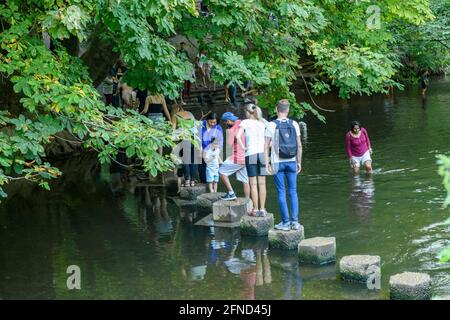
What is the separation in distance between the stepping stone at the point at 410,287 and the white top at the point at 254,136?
3687 millimetres

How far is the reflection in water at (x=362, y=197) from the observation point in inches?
516

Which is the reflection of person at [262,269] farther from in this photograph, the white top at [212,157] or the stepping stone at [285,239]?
→ the white top at [212,157]

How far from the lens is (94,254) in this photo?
11125 millimetres

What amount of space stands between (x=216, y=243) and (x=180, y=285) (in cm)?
217

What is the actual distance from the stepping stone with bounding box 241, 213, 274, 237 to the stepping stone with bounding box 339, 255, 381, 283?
8.32 feet

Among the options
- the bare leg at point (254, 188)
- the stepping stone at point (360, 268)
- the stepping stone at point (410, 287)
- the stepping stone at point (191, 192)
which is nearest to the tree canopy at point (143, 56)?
the stepping stone at point (191, 192)

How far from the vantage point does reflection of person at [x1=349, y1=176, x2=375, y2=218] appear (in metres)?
13.3

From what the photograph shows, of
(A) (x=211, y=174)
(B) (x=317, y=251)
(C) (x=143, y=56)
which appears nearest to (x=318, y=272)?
(B) (x=317, y=251)

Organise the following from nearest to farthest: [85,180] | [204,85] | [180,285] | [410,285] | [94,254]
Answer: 1. [410,285]
2. [180,285]
3. [94,254]
4. [85,180]
5. [204,85]

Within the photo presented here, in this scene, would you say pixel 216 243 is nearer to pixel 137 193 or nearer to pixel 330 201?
pixel 330 201

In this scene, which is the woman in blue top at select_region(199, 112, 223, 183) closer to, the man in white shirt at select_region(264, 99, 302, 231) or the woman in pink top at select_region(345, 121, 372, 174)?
the man in white shirt at select_region(264, 99, 302, 231)

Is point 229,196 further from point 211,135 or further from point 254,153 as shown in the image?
point 254,153

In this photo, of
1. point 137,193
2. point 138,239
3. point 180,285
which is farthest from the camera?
point 137,193

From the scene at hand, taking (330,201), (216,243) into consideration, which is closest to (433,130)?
(330,201)
